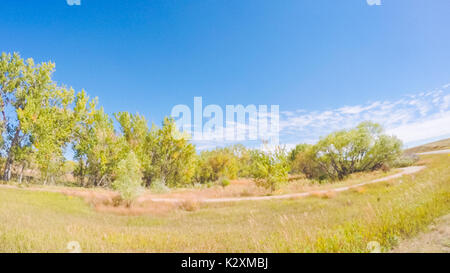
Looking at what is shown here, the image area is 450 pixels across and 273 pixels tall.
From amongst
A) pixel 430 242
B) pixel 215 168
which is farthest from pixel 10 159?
pixel 430 242

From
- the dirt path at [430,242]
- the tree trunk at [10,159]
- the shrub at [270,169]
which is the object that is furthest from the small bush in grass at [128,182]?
the tree trunk at [10,159]

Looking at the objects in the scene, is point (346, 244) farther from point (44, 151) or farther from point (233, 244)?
point (44, 151)

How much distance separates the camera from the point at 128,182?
13180 millimetres

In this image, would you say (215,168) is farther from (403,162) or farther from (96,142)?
(403,162)

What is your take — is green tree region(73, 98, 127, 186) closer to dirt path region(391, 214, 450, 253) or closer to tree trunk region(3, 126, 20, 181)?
tree trunk region(3, 126, 20, 181)

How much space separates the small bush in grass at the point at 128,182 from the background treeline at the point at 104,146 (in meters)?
7.83

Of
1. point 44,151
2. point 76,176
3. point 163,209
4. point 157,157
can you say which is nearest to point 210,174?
point 157,157

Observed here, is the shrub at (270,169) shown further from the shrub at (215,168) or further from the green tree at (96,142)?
the shrub at (215,168)

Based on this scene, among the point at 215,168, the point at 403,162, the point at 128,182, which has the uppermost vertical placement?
the point at 128,182

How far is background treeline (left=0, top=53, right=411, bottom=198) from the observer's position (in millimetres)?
26531

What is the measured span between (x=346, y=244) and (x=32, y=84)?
1704 inches

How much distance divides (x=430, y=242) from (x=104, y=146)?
1547 inches

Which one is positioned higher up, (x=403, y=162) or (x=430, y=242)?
(x=430, y=242)

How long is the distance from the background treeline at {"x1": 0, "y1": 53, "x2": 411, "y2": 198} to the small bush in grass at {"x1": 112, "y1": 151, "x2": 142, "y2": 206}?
783 centimetres
